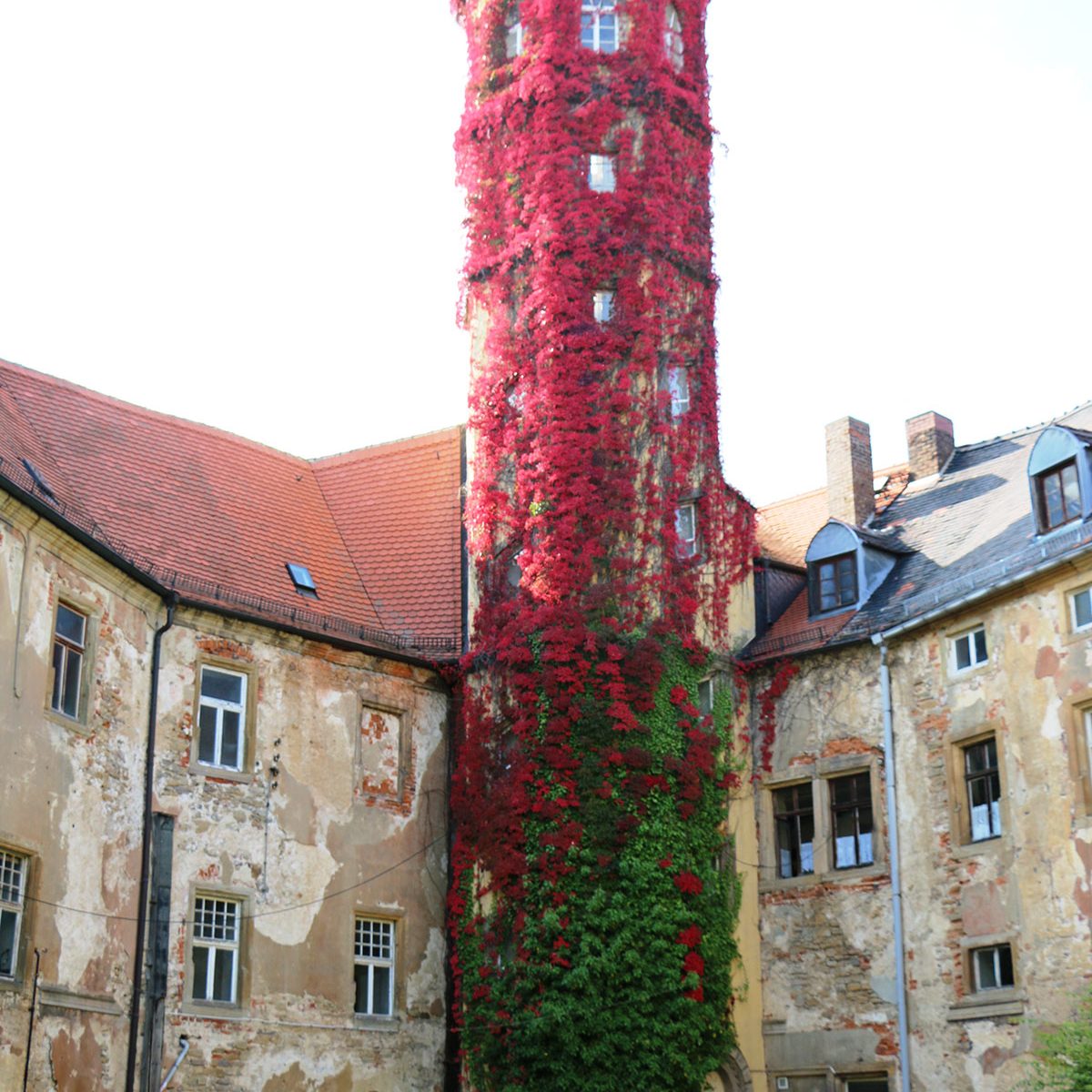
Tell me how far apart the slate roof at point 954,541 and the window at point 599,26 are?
9106mm

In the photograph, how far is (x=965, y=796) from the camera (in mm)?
24141

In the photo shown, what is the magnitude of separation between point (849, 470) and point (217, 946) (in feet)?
44.4

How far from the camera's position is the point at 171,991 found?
2280cm

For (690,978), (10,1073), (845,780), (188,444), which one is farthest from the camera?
(188,444)

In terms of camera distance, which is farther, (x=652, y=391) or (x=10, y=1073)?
(x=652, y=391)

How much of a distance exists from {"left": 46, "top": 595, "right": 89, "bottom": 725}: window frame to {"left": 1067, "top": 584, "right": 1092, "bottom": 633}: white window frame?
1249 cm

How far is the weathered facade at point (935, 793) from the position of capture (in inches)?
893

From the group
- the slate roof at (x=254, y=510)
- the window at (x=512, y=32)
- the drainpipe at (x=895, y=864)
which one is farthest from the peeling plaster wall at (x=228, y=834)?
the window at (x=512, y=32)

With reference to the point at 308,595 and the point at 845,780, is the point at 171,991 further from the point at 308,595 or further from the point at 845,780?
the point at 845,780

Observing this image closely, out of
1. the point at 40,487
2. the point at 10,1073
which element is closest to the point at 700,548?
the point at 40,487

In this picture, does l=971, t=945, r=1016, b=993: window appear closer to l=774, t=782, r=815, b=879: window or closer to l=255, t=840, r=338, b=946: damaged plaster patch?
→ l=774, t=782, r=815, b=879: window

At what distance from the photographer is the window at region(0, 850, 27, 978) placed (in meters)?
19.9

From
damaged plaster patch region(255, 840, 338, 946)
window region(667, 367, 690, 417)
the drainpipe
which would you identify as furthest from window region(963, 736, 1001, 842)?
damaged plaster patch region(255, 840, 338, 946)

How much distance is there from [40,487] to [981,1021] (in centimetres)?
1381
